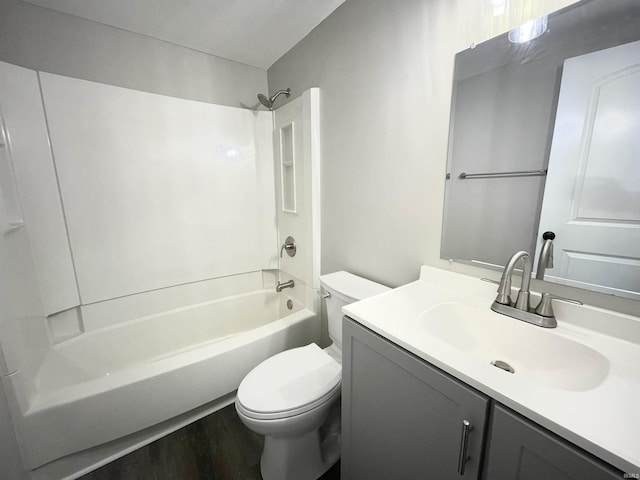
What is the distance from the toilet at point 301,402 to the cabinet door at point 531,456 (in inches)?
26.9

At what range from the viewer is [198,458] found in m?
1.31

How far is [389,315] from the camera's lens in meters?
0.85

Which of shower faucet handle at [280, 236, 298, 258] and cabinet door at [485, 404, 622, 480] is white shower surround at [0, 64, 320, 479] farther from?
cabinet door at [485, 404, 622, 480]

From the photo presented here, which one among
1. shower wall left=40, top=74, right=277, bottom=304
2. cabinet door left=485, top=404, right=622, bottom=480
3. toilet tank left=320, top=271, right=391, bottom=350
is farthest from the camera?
shower wall left=40, top=74, right=277, bottom=304

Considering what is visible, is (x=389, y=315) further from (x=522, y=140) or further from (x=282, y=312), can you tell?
(x=282, y=312)

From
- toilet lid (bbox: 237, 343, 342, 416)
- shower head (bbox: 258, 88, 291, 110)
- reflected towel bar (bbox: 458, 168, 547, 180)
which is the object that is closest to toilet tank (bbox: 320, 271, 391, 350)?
toilet lid (bbox: 237, 343, 342, 416)

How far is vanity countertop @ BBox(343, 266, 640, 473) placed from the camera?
44cm

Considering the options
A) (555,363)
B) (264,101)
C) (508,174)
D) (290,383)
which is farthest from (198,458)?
(264,101)

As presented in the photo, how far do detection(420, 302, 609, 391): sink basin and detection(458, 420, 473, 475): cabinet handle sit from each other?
0.14m

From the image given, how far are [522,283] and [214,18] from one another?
2017 millimetres

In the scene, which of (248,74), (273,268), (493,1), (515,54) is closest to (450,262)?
(515,54)

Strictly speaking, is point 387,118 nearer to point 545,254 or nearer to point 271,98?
point 545,254

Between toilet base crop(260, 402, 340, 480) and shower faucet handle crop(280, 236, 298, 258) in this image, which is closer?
toilet base crop(260, 402, 340, 480)

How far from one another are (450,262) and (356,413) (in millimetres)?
690
